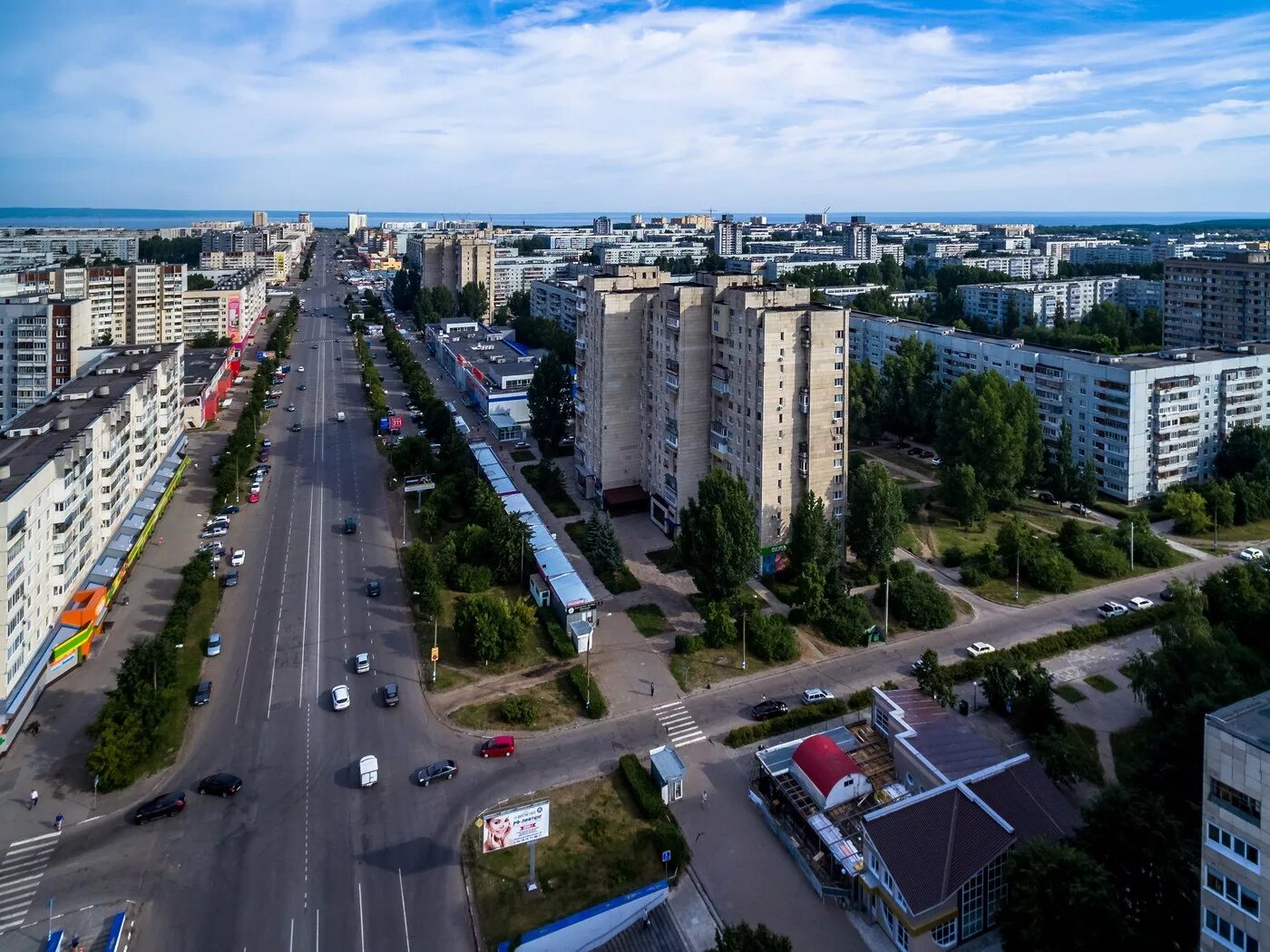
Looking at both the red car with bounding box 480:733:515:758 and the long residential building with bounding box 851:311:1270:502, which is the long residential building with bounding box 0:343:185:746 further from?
the long residential building with bounding box 851:311:1270:502

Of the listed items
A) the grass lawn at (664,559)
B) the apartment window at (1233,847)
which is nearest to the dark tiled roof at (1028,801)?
the apartment window at (1233,847)

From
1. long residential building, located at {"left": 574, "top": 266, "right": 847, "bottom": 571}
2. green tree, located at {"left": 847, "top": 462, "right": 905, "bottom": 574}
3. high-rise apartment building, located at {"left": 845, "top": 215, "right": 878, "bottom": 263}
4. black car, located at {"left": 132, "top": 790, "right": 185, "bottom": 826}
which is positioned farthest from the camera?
high-rise apartment building, located at {"left": 845, "top": 215, "right": 878, "bottom": 263}

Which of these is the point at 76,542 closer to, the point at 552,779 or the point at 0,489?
the point at 0,489

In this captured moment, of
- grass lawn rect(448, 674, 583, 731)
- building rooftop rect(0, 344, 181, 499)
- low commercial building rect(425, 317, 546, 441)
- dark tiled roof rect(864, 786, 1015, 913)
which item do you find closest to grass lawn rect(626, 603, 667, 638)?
grass lawn rect(448, 674, 583, 731)

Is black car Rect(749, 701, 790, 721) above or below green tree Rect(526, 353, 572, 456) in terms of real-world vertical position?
below

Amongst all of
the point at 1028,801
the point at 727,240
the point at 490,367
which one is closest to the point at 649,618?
the point at 1028,801

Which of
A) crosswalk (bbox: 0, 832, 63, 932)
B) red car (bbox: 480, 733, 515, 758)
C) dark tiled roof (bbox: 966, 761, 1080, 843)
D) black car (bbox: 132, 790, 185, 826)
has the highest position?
dark tiled roof (bbox: 966, 761, 1080, 843)

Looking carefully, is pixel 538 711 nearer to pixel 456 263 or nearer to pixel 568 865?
pixel 568 865
